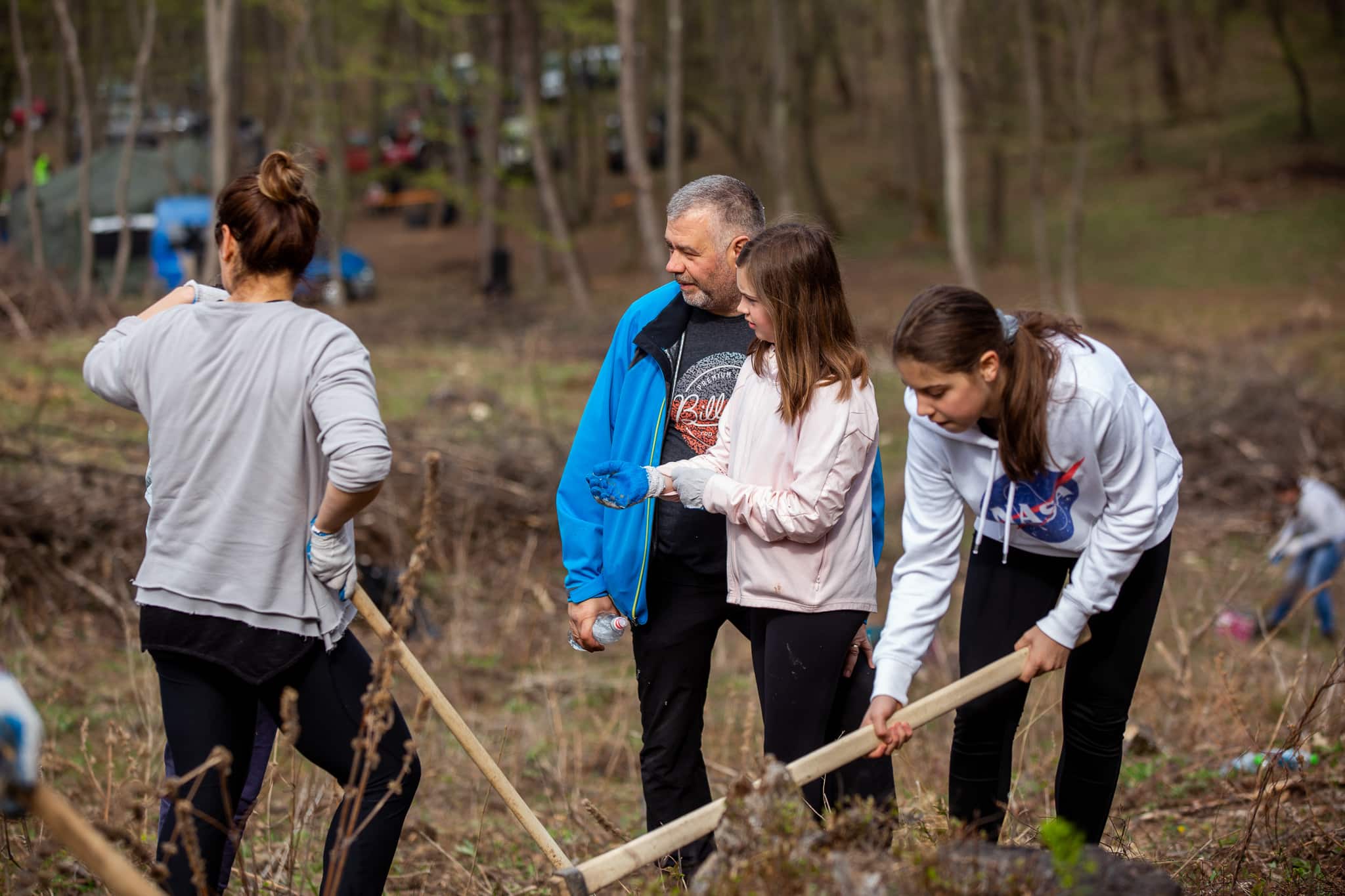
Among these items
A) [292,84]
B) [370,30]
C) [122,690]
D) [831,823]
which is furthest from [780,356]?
[370,30]

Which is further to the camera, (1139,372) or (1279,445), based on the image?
(1139,372)

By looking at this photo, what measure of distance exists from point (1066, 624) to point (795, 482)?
2.29ft

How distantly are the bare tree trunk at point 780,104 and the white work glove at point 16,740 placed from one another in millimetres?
17981

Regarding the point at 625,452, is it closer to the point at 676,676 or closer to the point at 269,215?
the point at 676,676

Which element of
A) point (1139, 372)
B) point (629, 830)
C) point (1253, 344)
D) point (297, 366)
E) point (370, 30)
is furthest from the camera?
point (370, 30)

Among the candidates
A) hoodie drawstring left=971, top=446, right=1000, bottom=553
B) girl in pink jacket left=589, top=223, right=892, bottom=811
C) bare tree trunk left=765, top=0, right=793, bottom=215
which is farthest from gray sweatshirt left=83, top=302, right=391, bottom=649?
bare tree trunk left=765, top=0, right=793, bottom=215

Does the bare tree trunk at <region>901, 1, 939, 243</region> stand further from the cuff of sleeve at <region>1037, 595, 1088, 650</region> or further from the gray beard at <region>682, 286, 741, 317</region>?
the cuff of sleeve at <region>1037, 595, 1088, 650</region>

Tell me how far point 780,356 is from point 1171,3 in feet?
108

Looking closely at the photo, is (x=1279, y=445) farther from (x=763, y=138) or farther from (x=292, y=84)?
(x=292, y=84)

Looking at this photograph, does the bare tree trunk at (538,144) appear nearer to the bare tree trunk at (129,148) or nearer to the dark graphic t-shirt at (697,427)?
the bare tree trunk at (129,148)

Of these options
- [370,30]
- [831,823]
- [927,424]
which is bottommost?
[831,823]

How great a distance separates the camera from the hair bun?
268 centimetres

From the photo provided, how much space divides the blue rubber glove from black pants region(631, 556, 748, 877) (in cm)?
36

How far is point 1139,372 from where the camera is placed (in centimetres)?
1453
